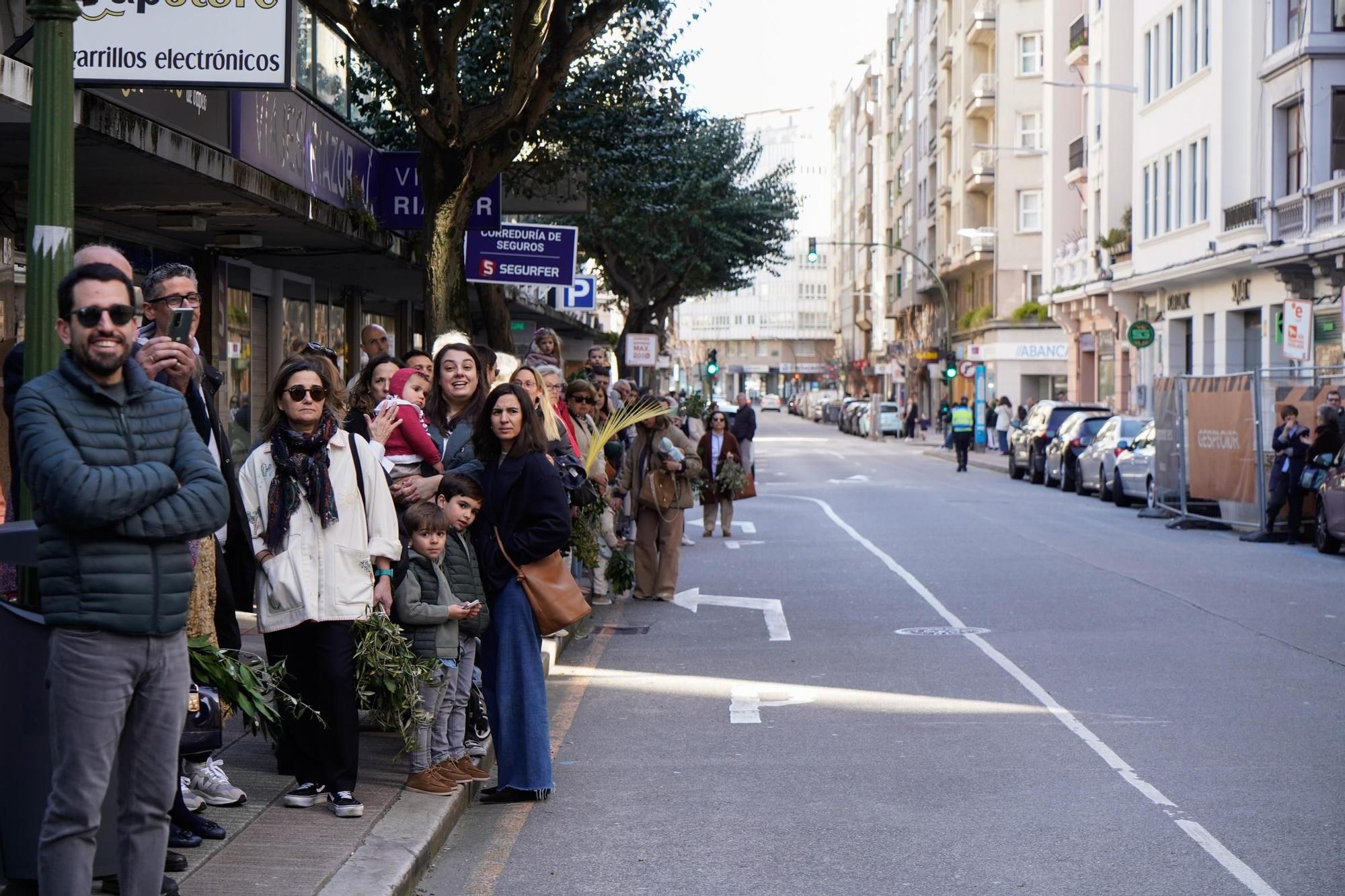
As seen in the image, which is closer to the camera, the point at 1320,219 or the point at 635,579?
the point at 635,579

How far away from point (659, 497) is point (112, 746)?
1013cm

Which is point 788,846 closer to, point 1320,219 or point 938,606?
point 938,606

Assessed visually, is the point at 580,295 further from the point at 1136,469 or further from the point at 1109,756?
the point at 1109,756

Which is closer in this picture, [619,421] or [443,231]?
[619,421]

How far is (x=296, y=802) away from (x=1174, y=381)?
20.2 meters

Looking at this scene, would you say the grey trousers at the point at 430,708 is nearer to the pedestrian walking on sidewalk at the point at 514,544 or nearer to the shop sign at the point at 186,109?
the pedestrian walking on sidewalk at the point at 514,544


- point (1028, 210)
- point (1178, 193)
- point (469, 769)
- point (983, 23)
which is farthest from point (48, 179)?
point (983, 23)

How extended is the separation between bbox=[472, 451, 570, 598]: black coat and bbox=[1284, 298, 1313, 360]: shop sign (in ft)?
69.2

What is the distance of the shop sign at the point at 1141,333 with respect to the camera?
132ft

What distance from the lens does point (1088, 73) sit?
51.8 m

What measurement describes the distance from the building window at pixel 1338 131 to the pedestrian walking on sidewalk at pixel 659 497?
72.8 feet

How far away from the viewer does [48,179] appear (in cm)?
531

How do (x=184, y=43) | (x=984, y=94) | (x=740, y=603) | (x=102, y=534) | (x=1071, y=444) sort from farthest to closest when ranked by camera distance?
1. (x=984, y=94)
2. (x=1071, y=444)
3. (x=740, y=603)
4. (x=184, y=43)
5. (x=102, y=534)

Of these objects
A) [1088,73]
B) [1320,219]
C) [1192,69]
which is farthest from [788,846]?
[1088,73]
